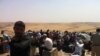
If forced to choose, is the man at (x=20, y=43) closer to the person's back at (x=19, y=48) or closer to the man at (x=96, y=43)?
the person's back at (x=19, y=48)

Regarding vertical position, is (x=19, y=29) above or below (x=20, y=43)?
above

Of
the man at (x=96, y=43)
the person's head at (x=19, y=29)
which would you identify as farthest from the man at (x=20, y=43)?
the man at (x=96, y=43)

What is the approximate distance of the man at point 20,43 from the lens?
5.26 m

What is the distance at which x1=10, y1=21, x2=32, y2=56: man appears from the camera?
5.26 metres

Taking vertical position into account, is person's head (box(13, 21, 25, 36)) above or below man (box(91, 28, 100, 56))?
above

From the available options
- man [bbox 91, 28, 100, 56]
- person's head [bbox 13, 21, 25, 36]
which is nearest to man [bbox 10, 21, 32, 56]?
person's head [bbox 13, 21, 25, 36]

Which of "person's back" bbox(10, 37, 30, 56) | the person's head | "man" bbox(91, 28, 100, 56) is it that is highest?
the person's head

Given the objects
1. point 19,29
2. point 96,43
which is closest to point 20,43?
point 19,29

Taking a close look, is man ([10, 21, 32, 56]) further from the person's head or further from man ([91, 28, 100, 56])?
man ([91, 28, 100, 56])

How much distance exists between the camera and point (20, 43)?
5.29 m

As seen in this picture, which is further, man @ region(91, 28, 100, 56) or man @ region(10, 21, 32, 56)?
man @ region(91, 28, 100, 56)

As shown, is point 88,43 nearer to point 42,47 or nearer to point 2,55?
point 2,55

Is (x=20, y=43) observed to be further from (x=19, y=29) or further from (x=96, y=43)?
(x=96, y=43)

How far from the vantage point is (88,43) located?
19031 mm
